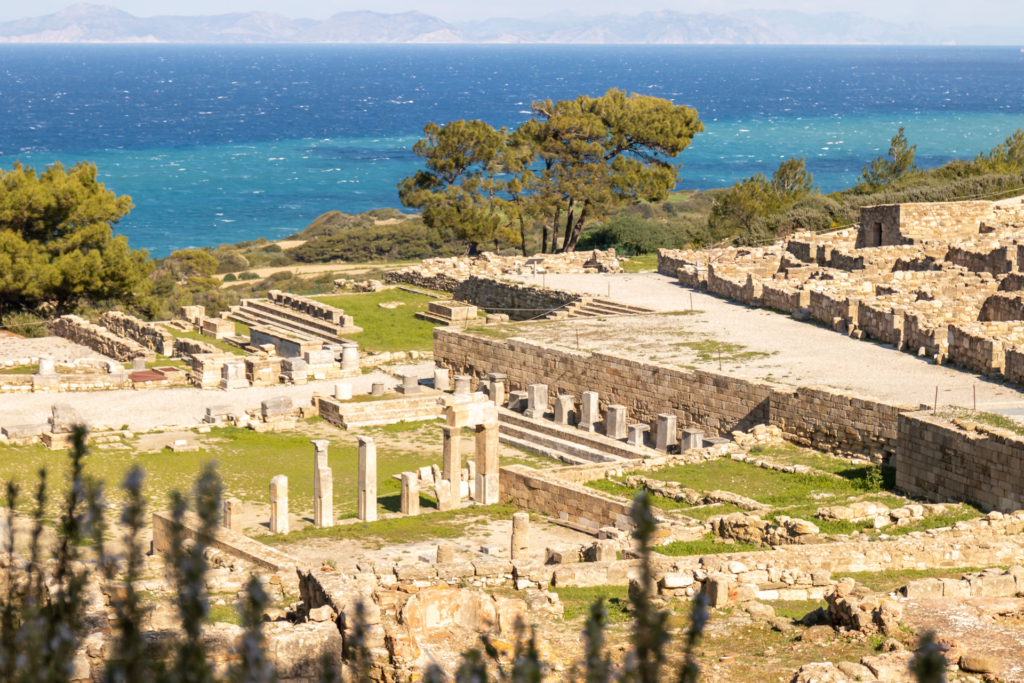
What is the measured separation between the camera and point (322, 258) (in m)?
77.6

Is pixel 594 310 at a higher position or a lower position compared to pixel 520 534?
lower

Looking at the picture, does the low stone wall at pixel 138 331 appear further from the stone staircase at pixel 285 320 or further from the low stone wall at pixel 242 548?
the low stone wall at pixel 242 548

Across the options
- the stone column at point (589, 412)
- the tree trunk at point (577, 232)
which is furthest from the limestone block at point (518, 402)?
the tree trunk at point (577, 232)

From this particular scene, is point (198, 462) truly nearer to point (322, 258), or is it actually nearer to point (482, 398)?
point (482, 398)

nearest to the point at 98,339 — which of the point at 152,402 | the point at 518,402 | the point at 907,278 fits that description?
the point at 152,402

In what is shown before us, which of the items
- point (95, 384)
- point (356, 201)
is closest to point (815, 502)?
point (95, 384)

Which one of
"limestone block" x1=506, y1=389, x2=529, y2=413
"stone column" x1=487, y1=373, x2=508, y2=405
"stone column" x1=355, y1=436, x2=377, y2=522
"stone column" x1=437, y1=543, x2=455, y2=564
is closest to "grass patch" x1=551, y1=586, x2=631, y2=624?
"stone column" x1=437, y1=543, x2=455, y2=564

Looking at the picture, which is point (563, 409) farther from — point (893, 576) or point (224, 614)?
point (224, 614)

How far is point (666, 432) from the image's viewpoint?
25.8m

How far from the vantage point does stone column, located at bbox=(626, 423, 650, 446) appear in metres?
26.1

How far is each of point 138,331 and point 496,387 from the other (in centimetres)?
1386

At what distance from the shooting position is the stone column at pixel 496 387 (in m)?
29.8

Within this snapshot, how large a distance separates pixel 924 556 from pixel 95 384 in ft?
72.9

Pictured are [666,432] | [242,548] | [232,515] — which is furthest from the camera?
[666,432]
